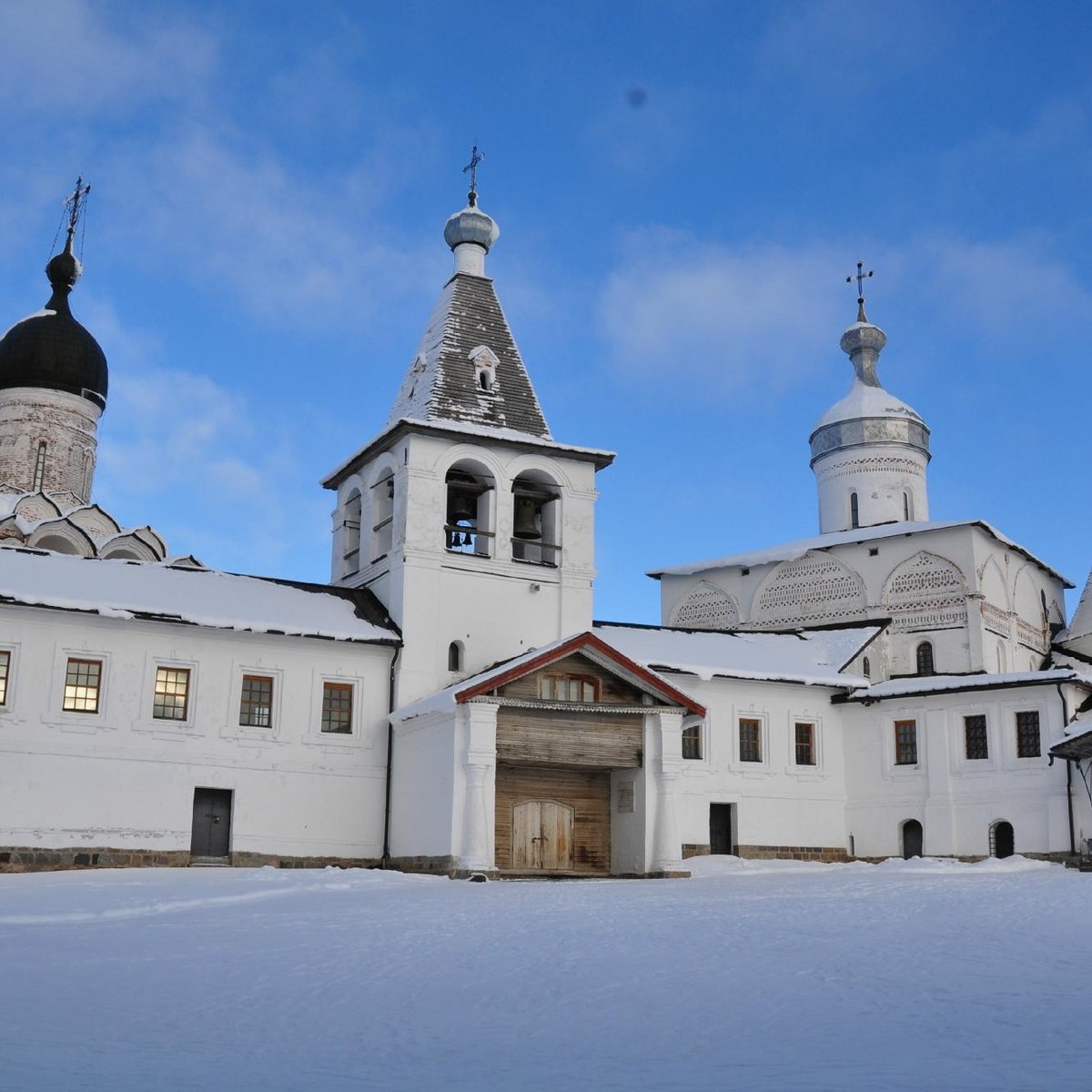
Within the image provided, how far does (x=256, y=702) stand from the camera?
2419 cm

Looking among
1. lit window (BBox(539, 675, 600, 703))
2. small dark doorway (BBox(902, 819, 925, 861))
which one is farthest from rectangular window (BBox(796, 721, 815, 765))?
lit window (BBox(539, 675, 600, 703))

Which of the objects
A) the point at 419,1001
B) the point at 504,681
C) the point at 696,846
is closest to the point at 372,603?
the point at 504,681

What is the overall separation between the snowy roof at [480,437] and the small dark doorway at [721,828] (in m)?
7.49

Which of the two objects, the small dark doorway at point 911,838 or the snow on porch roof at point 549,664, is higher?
the snow on porch roof at point 549,664

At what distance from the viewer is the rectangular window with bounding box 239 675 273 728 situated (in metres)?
24.1

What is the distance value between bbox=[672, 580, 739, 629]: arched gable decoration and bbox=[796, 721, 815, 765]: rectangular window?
329 inches

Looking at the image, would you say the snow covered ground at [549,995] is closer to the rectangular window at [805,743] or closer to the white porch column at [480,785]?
the white porch column at [480,785]

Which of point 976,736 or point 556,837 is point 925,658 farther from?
point 556,837

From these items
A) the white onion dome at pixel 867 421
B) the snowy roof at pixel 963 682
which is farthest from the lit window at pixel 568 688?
the white onion dome at pixel 867 421

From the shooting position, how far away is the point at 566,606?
27.3 metres

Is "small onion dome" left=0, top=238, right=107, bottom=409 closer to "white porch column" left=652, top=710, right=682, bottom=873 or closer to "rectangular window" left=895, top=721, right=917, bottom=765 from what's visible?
"white porch column" left=652, top=710, right=682, bottom=873

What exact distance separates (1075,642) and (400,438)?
20.4 m

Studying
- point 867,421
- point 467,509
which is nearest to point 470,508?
point 467,509

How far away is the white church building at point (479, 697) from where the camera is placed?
22688mm
